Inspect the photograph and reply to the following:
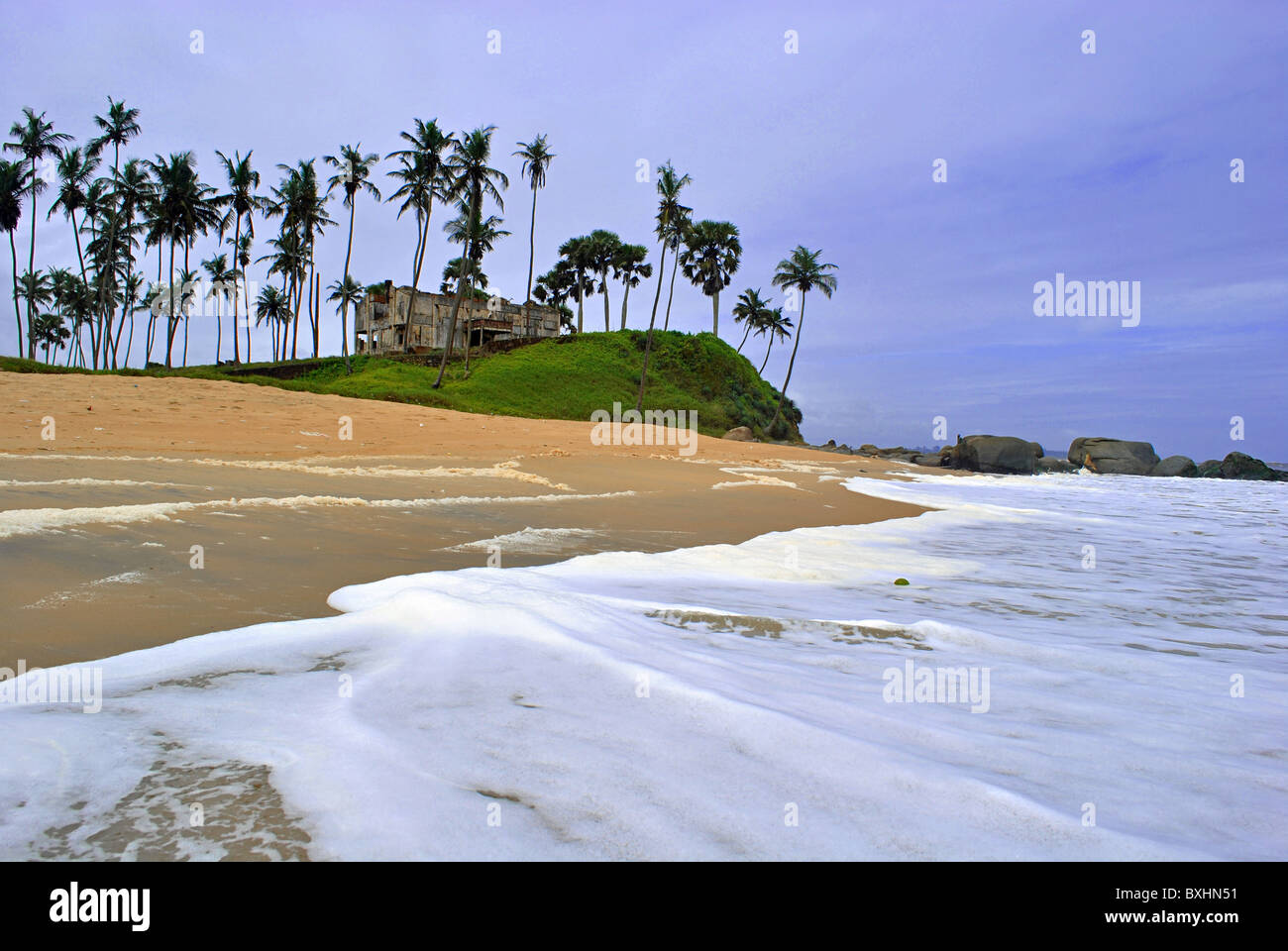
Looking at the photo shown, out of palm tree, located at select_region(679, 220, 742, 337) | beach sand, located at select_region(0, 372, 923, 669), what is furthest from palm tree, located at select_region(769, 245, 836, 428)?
beach sand, located at select_region(0, 372, 923, 669)

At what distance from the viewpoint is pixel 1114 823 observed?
1.49 m

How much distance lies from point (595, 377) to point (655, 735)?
40.2 m

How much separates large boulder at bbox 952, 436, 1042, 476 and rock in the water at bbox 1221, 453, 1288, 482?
9.79m

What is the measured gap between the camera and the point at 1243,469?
112 ft

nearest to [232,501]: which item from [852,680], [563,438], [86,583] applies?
[86,583]

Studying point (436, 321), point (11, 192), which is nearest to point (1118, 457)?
point (436, 321)

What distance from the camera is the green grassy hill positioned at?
35.9 meters

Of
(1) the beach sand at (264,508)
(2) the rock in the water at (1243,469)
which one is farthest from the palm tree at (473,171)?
(2) the rock in the water at (1243,469)

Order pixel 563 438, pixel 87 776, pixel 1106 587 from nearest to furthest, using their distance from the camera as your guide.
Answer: pixel 87 776, pixel 1106 587, pixel 563 438

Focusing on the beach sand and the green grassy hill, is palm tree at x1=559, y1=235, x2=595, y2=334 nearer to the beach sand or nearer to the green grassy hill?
the green grassy hill

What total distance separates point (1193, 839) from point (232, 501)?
5.40m

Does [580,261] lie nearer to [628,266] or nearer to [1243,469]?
[628,266]

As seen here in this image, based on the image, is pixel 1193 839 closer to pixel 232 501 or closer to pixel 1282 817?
pixel 1282 817

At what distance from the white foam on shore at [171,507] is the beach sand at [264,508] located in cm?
2
